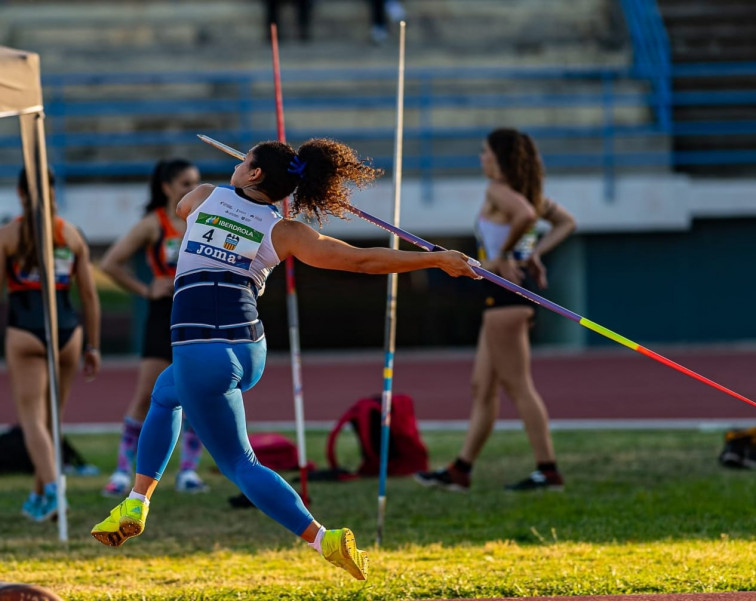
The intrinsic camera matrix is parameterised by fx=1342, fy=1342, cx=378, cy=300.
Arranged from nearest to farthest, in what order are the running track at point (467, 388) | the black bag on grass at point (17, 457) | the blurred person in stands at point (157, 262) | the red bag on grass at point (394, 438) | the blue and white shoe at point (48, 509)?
the blue and white shoe at point (48, 509) → the blurred person in stands at point (157, 262) → the red bag on grass at point (394, 438) → the black bag on grass at point (17, 457) → the running track at point (467, 388)

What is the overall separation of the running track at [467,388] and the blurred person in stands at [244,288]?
6.81 metres

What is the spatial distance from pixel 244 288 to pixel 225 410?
47cm

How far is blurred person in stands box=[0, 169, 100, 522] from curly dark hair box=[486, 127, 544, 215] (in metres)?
2.55

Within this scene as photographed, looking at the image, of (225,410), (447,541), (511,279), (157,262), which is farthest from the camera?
(157,262)

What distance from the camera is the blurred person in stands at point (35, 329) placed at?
25.0ft

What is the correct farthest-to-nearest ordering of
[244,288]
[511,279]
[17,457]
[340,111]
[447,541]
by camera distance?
[340,111] < [17,457] < [511,279] < [447,541] < [244,288]

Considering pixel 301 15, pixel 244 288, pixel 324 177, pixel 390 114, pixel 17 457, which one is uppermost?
pixel 301 15

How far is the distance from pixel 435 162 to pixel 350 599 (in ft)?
46.0

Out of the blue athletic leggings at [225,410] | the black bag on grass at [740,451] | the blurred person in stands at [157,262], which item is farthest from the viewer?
the black bag on grass at [740,451]

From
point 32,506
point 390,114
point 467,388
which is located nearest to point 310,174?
point 32,506

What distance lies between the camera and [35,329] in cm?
770

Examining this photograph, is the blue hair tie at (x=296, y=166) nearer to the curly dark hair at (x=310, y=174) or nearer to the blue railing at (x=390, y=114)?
the curly dark hair at (x=310, y=174)

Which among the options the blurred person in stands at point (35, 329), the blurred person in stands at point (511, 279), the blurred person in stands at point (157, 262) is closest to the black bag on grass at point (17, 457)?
the blurred person in stands at point (157, 262)

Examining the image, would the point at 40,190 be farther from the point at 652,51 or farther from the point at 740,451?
the point at 652,51
